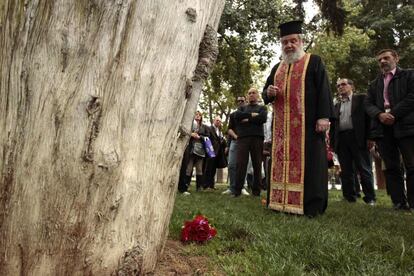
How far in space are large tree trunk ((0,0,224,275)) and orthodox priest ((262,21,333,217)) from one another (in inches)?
121

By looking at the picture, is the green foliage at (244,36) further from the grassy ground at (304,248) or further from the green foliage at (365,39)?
the grassy ground at (304,248)

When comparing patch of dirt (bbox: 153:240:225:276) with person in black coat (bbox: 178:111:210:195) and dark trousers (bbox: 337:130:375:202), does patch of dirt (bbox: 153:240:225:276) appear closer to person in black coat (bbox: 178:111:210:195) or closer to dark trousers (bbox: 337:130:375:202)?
dark trousers (bbox: 337:130:375:202)

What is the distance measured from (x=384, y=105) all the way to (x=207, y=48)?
440 centimetres

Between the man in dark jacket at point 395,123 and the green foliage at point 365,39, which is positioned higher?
the green foliage at point 365,39

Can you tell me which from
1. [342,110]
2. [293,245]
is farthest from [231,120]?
[293,245]

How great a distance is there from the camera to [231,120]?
870 centimetres

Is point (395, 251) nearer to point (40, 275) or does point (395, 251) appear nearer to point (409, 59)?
point (40, 275)

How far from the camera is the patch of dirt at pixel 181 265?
2307 millimetres

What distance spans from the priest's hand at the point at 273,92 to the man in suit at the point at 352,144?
6.54 ft

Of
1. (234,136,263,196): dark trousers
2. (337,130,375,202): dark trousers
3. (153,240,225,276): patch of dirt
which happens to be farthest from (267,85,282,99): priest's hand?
(153,240,225,276): patch of dirt

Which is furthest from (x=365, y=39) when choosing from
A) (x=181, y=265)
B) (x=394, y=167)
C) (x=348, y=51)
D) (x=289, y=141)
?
(x=181, y=265)

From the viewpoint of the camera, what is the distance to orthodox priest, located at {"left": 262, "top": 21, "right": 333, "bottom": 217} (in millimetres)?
4688

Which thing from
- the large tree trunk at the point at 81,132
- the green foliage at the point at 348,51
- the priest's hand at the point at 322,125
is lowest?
the large tree trunk at the point at 81,132

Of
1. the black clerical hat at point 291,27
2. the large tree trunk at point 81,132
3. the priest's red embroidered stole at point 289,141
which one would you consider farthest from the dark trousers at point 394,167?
the large tree trunk at point 81,132
